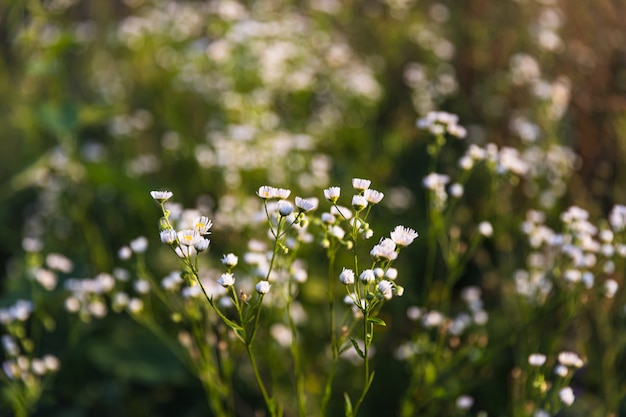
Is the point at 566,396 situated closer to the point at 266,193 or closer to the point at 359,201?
the point at 359,201

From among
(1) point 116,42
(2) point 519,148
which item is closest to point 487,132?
(2) point 519,148

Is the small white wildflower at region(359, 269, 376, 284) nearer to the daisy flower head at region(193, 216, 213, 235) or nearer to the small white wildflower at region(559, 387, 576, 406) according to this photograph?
the daisy flower head at region(193, 216, 213, 235)

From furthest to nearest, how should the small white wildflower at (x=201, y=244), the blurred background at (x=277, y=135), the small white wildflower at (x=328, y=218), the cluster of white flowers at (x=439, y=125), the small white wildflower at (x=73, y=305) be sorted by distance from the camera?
the blurred background at (x=277, y=135) → the small white wildflower at (x=73, y=305) → the cluster of white flowers at (x=439, y=125) → the small white wildflower at (x=328, y=218) → the small white wildflower at (x=201, y=244)

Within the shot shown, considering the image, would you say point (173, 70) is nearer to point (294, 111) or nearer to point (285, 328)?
point (294, 111)

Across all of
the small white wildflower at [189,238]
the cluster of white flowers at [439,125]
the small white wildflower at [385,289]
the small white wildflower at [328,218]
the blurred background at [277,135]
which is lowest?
the blurred background at [277,135]

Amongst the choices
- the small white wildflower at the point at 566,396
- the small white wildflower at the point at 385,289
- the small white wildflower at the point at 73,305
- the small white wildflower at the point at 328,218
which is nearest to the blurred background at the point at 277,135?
the small white wildflower at the point at 73,305

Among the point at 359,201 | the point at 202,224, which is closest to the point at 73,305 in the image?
the point at 202,224

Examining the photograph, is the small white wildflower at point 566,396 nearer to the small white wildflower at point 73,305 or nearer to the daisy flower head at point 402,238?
the daisy flower head at point 402,238
